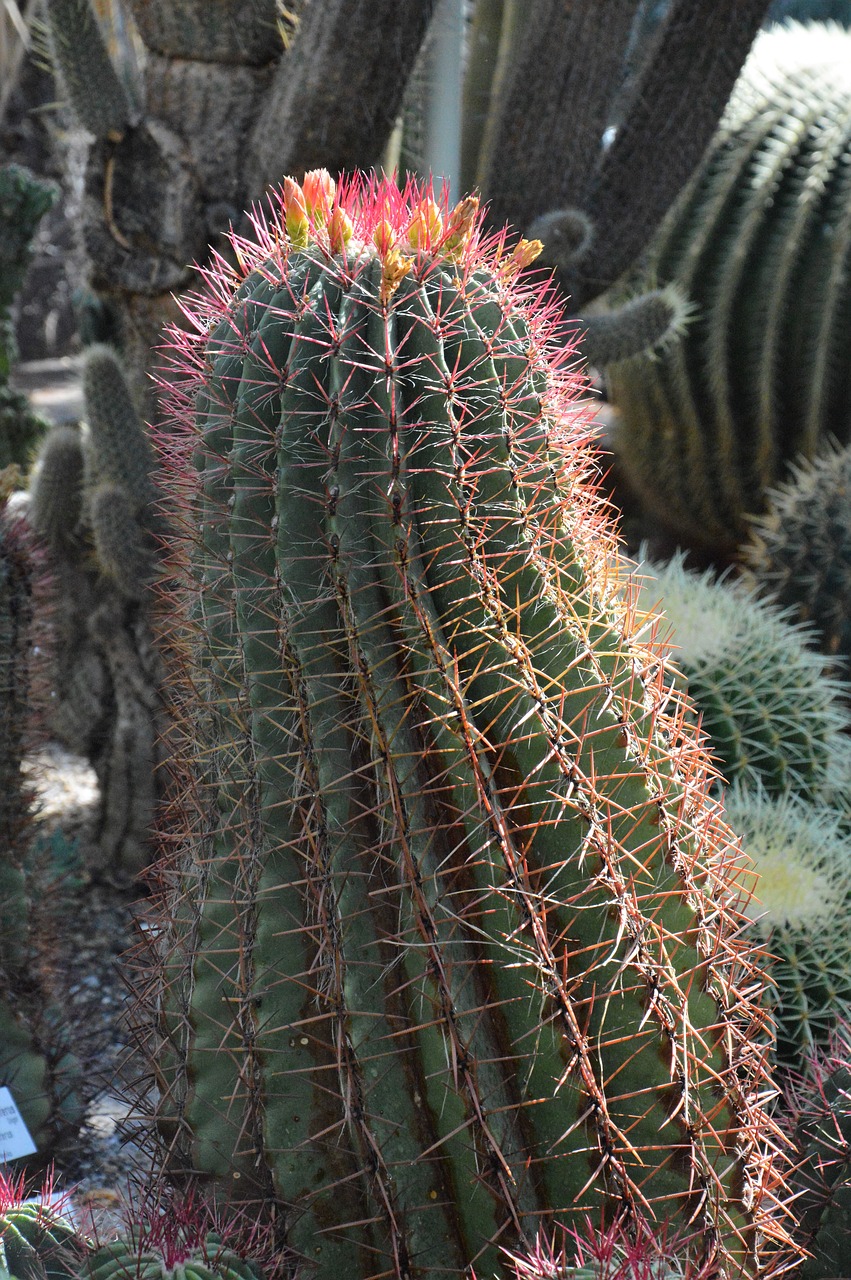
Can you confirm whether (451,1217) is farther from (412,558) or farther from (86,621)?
(86,621)

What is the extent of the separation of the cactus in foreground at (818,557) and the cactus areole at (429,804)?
→ 205cm

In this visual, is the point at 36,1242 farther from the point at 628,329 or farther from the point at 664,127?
the point at 664,127

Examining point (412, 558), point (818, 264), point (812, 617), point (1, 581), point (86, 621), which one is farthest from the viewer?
point (818, 264)

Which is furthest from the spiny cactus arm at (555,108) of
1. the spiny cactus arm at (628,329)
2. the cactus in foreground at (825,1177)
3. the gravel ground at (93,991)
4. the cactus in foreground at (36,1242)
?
the cactus in foreground at (36,1242)

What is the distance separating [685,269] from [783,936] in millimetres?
2917

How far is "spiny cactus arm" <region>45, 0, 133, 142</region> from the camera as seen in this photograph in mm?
2250

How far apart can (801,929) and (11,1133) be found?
1.13m

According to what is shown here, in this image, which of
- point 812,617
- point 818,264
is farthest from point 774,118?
point 812,617

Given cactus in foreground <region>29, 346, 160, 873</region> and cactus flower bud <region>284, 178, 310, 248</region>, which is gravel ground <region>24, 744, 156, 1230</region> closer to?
cactus in foreground <region>29, 346, 160, 873</region>

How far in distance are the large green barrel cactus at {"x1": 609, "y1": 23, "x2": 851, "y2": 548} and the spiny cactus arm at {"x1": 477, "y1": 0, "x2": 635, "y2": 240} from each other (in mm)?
1291

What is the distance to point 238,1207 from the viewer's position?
102 centimetres

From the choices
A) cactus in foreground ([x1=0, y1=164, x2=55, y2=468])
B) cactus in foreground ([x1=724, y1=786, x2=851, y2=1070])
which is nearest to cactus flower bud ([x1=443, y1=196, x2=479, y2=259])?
cactus in foreground ([x1=724, y1=786, x2=851, y2=1070])

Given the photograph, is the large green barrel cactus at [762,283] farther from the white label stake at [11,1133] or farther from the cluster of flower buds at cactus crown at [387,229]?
the white label stake at [11,1133]

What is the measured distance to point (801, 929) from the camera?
174cm
